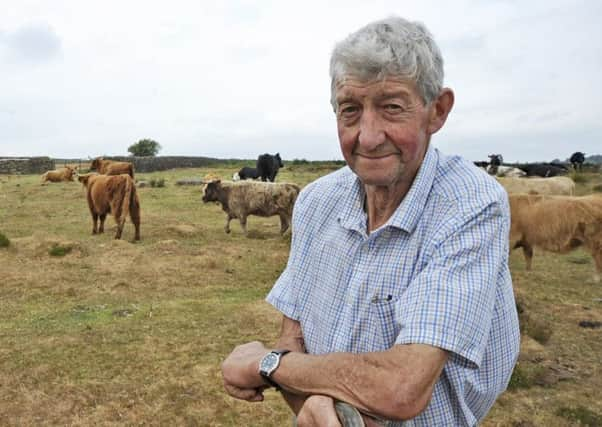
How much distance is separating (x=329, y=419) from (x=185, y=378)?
3659mm

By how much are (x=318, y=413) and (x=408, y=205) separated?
62cm

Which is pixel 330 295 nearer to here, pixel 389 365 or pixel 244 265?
pixel 389 365

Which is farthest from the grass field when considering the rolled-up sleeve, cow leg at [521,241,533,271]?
the rolled-up sleeve

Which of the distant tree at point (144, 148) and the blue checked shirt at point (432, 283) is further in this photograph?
the distant tree at point (144, 148)

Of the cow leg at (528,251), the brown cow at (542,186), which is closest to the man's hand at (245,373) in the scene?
the cow leg at (528,251)

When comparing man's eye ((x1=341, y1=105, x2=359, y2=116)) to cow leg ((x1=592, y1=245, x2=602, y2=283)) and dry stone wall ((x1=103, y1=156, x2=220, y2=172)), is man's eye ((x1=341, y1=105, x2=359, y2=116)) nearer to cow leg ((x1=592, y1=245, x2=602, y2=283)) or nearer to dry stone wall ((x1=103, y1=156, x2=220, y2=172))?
cow leg ((x1=592, y1=245, x2=602, y2=283))

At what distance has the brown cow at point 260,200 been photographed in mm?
13625

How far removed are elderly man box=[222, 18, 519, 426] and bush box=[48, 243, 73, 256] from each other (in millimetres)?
8743

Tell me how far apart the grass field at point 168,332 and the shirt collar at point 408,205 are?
291 cm

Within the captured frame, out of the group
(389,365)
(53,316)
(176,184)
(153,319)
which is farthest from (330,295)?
(176,184)

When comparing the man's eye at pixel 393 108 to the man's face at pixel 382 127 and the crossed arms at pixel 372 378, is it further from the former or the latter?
the crossed arms at pixel 372 378

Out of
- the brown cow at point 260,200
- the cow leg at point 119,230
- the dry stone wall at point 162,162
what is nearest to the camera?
the cow leg at point 119,230

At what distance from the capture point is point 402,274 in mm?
1402

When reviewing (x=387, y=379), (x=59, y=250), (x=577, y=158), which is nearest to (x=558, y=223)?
(x=387, y=379)
